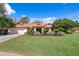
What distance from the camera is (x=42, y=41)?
10.8m

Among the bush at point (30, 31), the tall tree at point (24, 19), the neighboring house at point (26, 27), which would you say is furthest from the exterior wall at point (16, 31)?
the tall tree at point (24, 19)

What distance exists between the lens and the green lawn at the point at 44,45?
10547mm

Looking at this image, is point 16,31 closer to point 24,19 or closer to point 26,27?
point 26,27

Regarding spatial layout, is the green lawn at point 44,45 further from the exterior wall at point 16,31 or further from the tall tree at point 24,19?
the tall tree at point 24,19

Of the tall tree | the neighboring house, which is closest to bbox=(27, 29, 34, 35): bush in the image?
the neighboring house

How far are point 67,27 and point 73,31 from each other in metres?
0.21

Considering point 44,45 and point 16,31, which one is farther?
point 16,31

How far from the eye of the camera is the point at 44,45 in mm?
10688

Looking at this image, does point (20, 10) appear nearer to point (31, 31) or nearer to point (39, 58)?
point (31, 31)

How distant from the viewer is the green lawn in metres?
10.5

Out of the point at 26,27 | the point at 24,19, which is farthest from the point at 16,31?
the point at 24,19

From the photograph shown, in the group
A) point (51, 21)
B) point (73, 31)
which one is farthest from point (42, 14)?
point (73, 31)

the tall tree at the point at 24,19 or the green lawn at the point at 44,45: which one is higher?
the tall tree at the point at 24,19

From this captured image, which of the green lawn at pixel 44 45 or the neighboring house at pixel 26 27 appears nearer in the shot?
the green lawn at pixel 44 45
